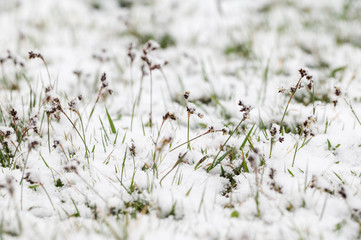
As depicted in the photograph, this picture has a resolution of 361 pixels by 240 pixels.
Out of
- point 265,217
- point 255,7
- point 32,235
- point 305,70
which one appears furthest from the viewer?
point 255,7

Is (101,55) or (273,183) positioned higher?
(101,55)

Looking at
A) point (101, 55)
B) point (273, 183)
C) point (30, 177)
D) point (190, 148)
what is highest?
point (101, 55)

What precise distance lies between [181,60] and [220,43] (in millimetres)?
718

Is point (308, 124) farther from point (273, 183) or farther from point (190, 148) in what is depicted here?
point (190, 148)

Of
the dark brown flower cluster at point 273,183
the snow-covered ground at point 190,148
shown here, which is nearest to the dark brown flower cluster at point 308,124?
the snow-covered ground at point 190,148

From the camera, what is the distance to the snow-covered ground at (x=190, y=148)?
A: 4.17ft

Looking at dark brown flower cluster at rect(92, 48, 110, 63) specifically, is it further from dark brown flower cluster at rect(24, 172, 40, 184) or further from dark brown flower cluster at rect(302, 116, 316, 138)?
dark brown flower cluster at rect(302, 116, 316, 138)

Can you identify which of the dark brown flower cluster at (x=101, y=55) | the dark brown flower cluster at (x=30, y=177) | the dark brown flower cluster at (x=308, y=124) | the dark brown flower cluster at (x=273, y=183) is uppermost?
the dark brown flower cluster at (x=101, y=55)

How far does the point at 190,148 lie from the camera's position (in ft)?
5.51

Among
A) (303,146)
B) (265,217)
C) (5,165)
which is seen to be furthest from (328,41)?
(5,165)

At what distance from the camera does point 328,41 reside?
3375 mm

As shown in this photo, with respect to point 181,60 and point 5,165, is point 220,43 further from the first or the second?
point 5,165

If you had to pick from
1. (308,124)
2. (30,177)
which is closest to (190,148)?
(308,124)

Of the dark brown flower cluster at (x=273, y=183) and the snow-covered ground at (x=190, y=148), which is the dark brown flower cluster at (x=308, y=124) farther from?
the dark brown flower cluster at (x=273, y=183)
